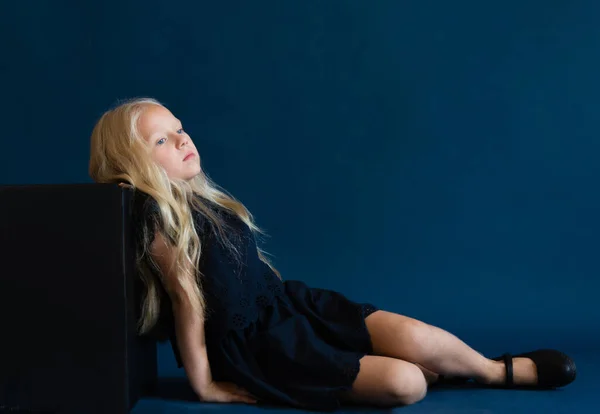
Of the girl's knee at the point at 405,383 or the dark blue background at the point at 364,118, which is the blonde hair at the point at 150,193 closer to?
the girl's knee at the point at 405,383

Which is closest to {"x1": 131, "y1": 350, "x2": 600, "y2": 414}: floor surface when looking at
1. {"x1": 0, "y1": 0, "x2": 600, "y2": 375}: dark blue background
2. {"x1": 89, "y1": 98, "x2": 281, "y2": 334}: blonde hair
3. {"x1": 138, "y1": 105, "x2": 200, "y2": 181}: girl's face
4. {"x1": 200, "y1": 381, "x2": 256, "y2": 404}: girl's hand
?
{"x1": 200, "y1": 381, "x2": 256, "y2": 404}: girl's hand

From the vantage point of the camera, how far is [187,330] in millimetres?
1760

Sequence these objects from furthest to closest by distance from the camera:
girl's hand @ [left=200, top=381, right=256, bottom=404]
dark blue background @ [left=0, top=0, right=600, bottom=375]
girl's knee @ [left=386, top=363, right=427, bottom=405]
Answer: dark blue background @ [left=0, top=0, right=600, bottom=375] → girl's hand @ [left=200, top=381, right=256, bottom=404] → girl's knee @ [left=386, top=363, right=427, bottom=405]

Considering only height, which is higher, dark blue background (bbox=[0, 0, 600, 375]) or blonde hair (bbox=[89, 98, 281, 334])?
dark blue background (bbox=[0, 0, 600, 375])

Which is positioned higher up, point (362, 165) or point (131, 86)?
point (131, 86)

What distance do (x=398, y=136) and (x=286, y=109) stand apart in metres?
0.43

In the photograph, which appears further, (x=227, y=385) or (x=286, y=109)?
(x=286, y=109)

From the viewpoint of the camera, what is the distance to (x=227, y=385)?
1.85 meters

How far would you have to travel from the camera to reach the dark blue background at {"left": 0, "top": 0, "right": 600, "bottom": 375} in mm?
2766

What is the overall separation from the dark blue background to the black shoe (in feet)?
2.80

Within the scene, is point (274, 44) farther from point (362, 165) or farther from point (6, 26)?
point (6, 26)

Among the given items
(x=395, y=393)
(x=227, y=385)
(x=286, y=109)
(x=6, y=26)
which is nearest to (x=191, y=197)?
(x=227, y=385)

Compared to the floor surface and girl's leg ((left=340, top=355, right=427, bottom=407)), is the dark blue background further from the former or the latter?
girl's leg ((left=340, top=355, right=427, bottom=407))

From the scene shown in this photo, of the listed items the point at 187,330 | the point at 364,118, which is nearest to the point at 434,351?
the point at 187,330
